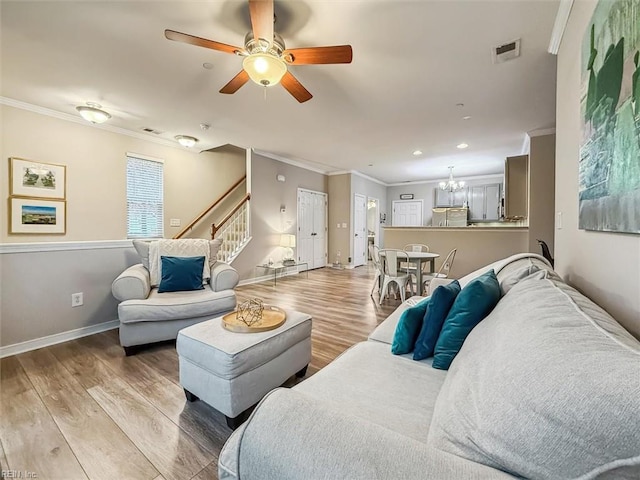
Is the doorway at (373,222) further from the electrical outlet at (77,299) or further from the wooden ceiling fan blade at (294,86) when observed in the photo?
the electrical outlet at (77,299)

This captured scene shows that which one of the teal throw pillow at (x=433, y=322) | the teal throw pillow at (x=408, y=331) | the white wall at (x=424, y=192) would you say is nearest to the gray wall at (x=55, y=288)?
the teal throw pillow at (x=408, y=331)

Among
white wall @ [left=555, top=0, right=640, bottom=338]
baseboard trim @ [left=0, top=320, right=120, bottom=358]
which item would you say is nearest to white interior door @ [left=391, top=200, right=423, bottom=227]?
white wall @ [left=555, top=0, right=640, bottom=338]

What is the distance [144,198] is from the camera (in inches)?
171

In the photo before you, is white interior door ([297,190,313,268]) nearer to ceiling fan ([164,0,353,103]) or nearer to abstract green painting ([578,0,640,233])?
ceiling fan ([164,0,353,103])

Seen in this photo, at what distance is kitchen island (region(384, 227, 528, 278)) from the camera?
15.3 ft

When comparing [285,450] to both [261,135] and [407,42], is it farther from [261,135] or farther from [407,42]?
[261,135]

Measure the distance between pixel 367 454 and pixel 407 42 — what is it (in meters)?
2.65

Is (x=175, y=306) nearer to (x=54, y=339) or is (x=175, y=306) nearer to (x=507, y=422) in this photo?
(x=54, y=339)

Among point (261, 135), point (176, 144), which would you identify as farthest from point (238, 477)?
point (176, 144)

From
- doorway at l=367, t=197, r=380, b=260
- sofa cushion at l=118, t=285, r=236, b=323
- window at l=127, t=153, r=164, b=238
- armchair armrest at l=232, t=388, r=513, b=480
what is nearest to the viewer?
armchair armrest at l=232, t=388, r=513, b=480

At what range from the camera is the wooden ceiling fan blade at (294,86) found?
224cm

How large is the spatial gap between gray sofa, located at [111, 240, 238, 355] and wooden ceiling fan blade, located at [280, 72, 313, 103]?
80.5 inches

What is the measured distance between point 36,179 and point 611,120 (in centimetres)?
480

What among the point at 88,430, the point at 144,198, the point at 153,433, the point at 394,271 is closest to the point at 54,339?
the point at 88,430
